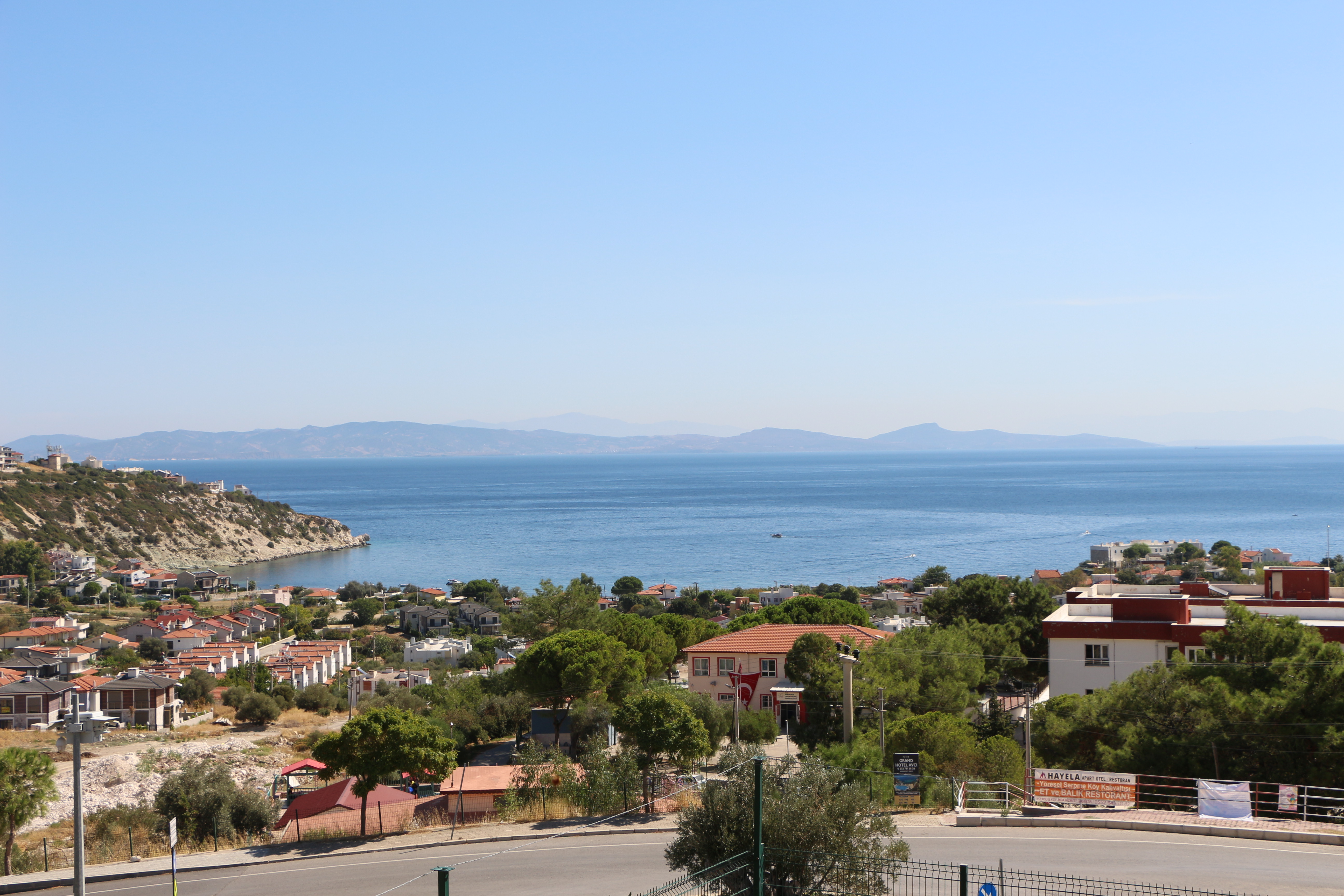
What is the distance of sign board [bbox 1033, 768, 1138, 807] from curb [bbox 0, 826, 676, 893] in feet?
22.6

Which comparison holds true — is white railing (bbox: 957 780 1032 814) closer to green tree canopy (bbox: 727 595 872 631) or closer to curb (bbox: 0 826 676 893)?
curb (bbox: 0 826 676 893)

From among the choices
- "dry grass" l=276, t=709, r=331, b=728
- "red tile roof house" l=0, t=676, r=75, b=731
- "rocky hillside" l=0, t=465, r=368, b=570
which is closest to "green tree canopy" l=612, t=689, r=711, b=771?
"dry grass" l=276, t=709, r=331, b=728

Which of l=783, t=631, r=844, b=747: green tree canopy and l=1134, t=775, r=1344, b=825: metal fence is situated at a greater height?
l=1134, t=775, r=1344, b=825: metal fence

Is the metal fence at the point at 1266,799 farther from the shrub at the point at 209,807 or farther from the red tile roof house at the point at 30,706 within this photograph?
the red tile roof house at the point at 30,706

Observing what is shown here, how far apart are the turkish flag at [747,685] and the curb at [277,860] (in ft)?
56.5

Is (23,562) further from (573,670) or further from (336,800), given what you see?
(336,800)

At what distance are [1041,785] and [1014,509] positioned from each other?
171858mm

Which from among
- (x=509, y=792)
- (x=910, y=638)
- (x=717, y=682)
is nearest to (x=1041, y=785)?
(x=509, y=792)

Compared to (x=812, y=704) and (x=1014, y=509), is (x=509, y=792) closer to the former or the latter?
Result: (x=812, y=704)

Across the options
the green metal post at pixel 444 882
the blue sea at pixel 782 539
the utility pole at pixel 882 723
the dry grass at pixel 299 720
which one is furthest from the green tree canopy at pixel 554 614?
the blue sea at pixel 782 539

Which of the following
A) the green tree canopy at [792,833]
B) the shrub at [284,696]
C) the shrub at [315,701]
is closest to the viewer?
the green tree canopy at [792,833]

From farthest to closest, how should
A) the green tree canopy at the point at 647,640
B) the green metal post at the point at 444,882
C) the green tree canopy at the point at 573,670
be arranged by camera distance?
the green tree canopy at the point at 647,640, the green tree canopy at the point at 573,670, the green metal post at the point at 444,882

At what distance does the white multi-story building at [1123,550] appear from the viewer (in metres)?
106

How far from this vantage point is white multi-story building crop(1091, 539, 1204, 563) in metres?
106
